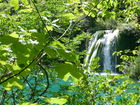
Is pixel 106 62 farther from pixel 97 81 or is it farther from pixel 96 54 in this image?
pixel 97 81

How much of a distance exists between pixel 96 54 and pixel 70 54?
14540 millimetres

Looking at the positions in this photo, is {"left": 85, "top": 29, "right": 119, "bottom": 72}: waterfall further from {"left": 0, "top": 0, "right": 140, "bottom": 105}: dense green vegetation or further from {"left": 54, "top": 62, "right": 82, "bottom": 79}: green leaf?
{"left": 54, "top": 62, "right": 82, "bottom": 79}: green leaf

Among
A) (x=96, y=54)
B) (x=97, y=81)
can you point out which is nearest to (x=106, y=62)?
(x=96, y=54)

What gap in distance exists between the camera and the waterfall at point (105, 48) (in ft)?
48.4

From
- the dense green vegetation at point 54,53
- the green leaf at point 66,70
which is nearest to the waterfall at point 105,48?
the dense green vegetation at point 54,53

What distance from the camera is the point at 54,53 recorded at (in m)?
0.68

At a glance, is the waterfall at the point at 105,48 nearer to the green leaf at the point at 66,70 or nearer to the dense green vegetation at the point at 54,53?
the dense green vegetation at the point at 54,53

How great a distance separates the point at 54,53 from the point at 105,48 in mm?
14696

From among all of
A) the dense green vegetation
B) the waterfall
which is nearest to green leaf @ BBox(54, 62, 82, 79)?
the dense green vegetation

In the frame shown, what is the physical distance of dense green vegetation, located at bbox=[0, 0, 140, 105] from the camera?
75 centimetres

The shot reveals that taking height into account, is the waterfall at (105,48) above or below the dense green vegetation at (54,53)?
above

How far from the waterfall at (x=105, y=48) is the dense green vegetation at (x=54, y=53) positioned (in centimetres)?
1178

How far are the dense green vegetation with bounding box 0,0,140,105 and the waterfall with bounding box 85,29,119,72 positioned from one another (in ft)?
38.6

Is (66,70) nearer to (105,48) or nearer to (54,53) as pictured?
(54,53)
